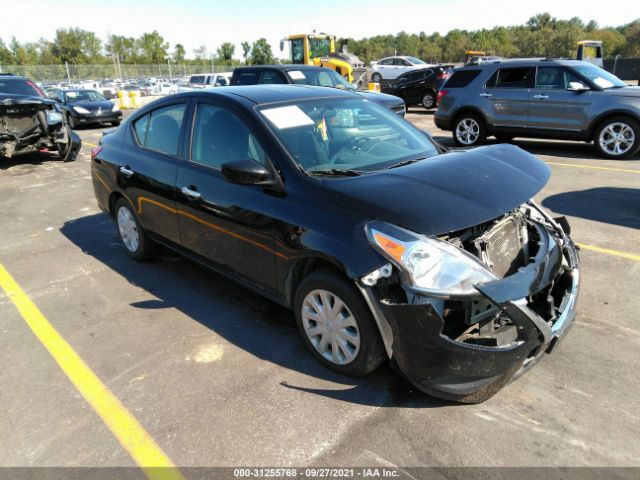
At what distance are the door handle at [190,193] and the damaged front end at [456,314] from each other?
164cm

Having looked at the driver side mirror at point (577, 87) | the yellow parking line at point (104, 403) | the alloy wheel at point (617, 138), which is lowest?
the yellow parking line at point (104, 403)

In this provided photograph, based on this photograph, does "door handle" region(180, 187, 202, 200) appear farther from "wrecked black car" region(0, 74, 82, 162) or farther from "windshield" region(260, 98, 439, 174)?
"wrecked black car" region(0, 74, 82, 162)

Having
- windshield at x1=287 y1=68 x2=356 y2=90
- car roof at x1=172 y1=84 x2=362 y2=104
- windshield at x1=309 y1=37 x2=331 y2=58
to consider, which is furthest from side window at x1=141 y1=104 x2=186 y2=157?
windshield at x1=309 y1=37 x2=331 y2=58

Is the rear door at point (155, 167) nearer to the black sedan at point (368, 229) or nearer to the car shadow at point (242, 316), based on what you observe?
the black sedan at point (368, 229)

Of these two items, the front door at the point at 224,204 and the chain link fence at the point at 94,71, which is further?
the chain link fence at the point at 94,71

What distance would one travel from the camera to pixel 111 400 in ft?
9.49

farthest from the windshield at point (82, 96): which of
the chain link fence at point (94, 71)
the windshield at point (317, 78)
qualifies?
the chain link fence at point (94, 71)

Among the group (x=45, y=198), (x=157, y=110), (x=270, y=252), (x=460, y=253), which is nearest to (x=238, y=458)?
(x=270, y=252)

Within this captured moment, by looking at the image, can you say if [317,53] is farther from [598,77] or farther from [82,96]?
[598,77]

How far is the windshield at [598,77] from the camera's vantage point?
29.5 ft

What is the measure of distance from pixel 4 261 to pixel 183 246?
2.54 meters

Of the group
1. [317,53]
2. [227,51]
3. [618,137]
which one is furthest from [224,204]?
[227,51]

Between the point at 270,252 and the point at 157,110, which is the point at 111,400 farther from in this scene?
the point at 157,110

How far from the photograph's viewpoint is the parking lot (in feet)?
7.95
